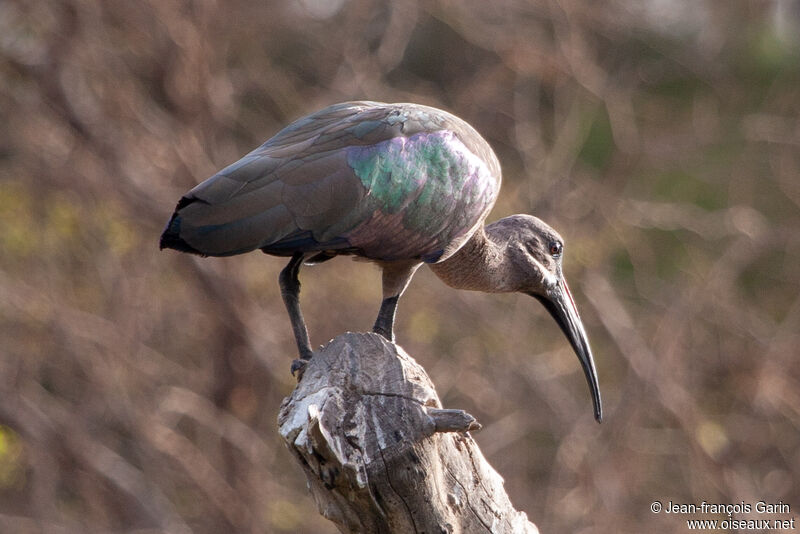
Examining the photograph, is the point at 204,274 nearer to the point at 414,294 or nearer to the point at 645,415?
the point at 414,294

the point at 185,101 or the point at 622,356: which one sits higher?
the point at 185,101

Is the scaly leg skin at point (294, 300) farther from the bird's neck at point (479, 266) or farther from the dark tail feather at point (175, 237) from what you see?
the bird's neck at point (479, 266)

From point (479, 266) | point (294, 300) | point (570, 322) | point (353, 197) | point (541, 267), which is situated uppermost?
point (353, 197)

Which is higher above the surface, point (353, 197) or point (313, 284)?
point (353, 197)

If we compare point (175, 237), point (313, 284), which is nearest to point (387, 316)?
point (175, 237)

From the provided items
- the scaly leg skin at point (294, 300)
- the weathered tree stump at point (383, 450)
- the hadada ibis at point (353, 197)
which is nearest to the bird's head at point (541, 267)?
the hadada ibis at point (353, 197)

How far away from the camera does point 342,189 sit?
12.7 feet

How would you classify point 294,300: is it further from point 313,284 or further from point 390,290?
point 313,284

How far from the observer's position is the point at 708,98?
994 cm

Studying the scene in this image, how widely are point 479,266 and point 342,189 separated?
1.12 m

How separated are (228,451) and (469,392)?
192cm

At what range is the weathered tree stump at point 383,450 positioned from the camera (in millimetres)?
3258

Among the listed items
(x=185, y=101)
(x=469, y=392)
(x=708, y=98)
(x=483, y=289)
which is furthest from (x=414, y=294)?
(x=483, y=289)

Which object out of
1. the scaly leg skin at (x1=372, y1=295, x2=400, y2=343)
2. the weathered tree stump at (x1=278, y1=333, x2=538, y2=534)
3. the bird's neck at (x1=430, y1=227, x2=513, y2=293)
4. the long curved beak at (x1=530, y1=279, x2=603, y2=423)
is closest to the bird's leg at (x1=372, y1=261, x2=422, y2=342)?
the scaly leg skin at (x1=372, y1=295, x2=400, y2=343)
